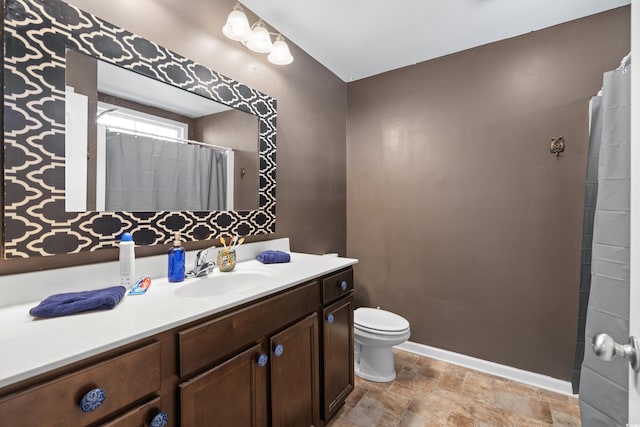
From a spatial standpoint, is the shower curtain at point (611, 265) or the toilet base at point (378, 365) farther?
the toilet base at point (378, 365)

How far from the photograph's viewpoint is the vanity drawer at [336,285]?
1535 mm

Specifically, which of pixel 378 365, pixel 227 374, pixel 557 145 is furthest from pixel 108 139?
pixel 557 145

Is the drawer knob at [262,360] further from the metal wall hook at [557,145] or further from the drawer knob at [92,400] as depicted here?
the metal wall hook at [557,145]

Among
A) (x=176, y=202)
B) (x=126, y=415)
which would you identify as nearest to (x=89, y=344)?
(x=126, y=415)

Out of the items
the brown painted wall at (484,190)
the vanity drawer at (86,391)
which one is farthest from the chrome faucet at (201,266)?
the brown painted wall at (484,190)

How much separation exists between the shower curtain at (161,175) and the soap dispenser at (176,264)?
0.77 feet

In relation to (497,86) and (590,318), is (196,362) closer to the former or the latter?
(590,318)

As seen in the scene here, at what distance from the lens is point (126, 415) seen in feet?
2.42

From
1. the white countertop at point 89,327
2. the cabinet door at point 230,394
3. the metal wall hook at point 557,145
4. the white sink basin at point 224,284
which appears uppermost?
the metal wall hook at point 557,145

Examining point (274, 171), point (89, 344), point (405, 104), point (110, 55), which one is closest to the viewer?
point (89, 344)

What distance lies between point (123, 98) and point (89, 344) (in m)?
1.03

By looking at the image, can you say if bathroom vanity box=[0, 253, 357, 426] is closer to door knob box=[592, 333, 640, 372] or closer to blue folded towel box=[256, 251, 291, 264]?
blue folded towel box=[256, 251, 291, 264]

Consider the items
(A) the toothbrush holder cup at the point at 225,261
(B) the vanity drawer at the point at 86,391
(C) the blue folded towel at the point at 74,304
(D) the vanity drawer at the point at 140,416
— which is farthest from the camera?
(A) the toothbrush holder cup at the point at 225,261

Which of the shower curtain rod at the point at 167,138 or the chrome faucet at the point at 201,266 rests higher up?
the shower curtain rod at the point at 167,138
